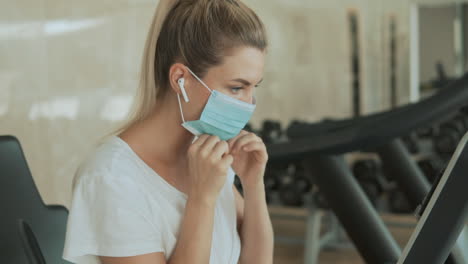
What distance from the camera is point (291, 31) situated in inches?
279

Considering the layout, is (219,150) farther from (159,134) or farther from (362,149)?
(362,149)

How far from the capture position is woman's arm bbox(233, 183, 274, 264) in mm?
1458

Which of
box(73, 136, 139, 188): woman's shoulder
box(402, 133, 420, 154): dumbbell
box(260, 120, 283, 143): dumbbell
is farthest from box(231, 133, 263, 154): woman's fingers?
box(402, 133, 420, 154): dumbbell

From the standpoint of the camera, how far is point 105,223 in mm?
1144

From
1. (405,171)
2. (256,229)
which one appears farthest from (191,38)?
(405,171)

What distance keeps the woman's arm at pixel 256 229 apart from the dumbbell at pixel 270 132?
10.4 feet

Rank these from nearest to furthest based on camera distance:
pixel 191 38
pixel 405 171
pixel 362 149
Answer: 1. pixel 191 38
2. pixel 362 149
3. pixel 405 171

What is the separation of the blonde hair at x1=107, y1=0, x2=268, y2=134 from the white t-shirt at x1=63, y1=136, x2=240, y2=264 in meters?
0.15

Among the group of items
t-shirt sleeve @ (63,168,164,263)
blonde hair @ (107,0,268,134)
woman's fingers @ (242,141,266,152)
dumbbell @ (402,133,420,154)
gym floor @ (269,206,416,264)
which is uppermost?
blonde hair @ (107,0,268,134)

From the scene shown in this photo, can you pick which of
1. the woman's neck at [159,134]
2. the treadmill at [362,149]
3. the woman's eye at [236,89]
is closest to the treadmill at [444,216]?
the treadmill at [362,149]

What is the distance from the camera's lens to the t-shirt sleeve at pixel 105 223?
3.74ft

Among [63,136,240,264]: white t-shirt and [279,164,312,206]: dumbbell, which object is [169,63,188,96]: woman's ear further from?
[279,164,312,206]: dumbbell

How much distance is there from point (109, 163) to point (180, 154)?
222 mm

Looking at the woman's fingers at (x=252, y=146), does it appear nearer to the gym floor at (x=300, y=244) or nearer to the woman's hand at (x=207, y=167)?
the woman's hand at (x=207, y=167)
